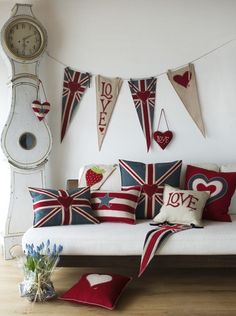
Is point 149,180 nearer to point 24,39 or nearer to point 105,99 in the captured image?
point 105,99

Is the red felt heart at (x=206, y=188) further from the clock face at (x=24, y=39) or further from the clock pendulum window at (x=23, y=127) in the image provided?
the clock face at (x=24, y=39)

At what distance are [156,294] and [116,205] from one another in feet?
2.28

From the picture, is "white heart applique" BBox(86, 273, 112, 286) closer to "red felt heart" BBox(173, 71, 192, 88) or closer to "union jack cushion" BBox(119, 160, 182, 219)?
"union jack cushion" BBox(119, 160, 182, 219)

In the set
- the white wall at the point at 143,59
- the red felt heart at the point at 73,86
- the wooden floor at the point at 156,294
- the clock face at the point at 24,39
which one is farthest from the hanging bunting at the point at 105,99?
the wooden floor at the point at 156,294

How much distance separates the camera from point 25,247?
96.1 inches

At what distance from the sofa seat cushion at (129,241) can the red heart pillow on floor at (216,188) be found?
0.25m

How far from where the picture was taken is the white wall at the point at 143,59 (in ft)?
10.7

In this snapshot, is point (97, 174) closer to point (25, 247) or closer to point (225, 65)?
point (25, 247)

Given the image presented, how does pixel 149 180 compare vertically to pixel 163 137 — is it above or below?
below

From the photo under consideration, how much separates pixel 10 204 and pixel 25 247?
29.6 inches

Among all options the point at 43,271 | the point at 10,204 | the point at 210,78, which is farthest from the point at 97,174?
the point at 210,78

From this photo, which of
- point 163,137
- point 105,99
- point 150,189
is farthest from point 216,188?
point 105,99

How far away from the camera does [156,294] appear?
7.86ft

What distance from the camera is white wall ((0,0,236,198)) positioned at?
3.25m
